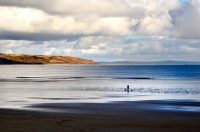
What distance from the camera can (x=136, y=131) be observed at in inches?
835

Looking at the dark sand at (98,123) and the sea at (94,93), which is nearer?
the dark sand at (98,123)

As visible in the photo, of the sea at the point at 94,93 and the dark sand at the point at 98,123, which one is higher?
the sea at the point at 94,93

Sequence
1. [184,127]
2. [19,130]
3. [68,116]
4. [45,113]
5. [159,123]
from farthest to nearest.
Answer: [45,113], [68,116], [159,123], [184,127], [19,130]

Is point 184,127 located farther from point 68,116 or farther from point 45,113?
point 45,113

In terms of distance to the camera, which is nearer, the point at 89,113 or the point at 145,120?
the point at 145,120

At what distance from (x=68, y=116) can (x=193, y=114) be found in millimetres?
10977

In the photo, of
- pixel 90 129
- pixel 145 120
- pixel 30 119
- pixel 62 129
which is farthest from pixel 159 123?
pixel 30 119

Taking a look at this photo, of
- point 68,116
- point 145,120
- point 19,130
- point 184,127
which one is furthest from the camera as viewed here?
point 68,116

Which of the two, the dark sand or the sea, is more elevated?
the sea

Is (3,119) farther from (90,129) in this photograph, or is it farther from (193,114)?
(193,114)

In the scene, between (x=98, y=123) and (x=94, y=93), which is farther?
(x=94, y=93)

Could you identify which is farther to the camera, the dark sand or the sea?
the sea

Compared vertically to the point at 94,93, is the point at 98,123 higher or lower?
lower

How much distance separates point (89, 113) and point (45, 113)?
381 cm
